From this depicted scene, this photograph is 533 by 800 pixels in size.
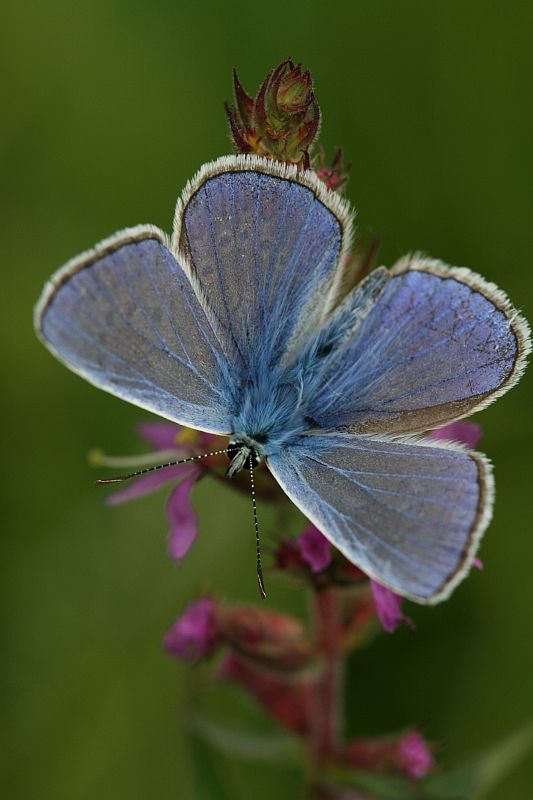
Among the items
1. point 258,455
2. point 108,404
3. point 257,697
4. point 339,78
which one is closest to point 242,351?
point 258,455

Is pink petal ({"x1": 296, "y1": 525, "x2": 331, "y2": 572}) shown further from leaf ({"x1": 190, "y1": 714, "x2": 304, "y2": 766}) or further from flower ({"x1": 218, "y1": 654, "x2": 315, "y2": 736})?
leaf ({"x1": 190, "y1": 714, "x2": 304, "y2": 766})

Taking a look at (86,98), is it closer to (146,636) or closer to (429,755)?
(146,636)

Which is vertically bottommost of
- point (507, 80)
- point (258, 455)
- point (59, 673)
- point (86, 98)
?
point (59, 673)

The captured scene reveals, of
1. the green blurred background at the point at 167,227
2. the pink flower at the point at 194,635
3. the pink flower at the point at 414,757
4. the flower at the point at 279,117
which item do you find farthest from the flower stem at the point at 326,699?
the flower at the point at 279,117

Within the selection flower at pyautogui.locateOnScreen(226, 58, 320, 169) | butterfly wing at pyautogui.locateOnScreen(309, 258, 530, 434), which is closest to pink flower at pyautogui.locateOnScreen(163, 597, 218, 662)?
butterfly wing at pyautogui.locateOnScreen(309, 258, 530, 434)

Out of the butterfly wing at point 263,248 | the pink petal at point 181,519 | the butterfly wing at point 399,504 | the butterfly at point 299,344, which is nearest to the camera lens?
the butterfly wing at point 399,504

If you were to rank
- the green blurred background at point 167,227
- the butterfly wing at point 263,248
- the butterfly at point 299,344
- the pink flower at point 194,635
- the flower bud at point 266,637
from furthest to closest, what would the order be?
the green blurred background at point 167,227, the pink flower at point 194,635, the flower bud at point 266,637, the butterfly wing at point 263,248, the butterfly at point 299,344

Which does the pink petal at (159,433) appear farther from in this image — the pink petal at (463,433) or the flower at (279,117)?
the flower at (279,117)

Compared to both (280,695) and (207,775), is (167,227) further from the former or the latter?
(207,775)
